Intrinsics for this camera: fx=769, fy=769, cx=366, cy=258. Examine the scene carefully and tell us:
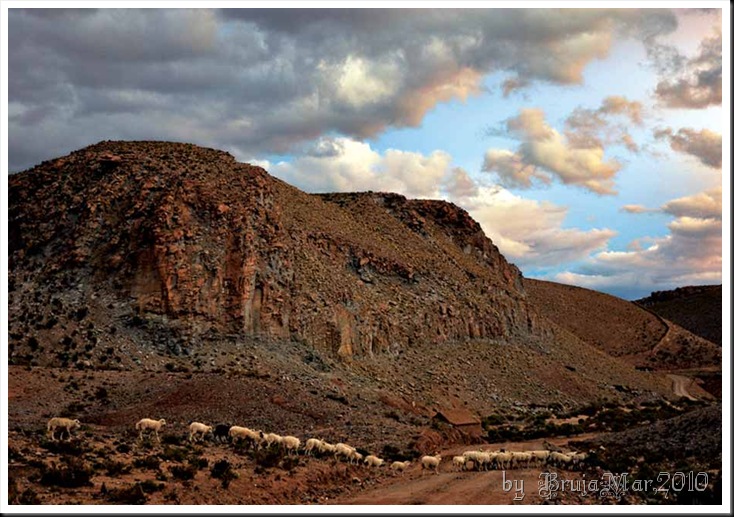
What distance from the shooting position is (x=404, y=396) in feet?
156

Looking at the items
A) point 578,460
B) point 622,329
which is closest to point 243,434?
point 578,460

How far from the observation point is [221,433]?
93.7 feet

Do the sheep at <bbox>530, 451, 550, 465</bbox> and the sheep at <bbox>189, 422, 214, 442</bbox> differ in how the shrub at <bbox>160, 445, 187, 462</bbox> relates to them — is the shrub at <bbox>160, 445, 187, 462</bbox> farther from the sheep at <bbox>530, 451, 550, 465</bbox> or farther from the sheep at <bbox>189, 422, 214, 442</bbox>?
the sheep at <bbox>530, 451, 550, 465</bbox>

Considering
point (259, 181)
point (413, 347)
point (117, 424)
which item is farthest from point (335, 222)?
point (117, 424)

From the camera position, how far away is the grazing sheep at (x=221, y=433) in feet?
91.0

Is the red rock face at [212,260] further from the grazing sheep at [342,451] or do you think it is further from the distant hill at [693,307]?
the distant hill at [693,307]

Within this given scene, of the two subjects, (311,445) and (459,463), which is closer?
(459,463)

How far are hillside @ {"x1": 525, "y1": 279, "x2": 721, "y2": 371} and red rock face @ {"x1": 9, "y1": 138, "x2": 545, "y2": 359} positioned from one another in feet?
125

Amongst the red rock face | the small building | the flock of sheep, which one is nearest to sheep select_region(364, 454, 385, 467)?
the flock of sheep

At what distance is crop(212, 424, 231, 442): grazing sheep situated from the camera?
27.7 m

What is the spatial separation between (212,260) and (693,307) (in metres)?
119

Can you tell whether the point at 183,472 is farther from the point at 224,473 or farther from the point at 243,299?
the point at 243,299

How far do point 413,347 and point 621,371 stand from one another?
2650cm

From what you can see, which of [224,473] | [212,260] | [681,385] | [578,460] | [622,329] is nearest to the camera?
[224,473]
